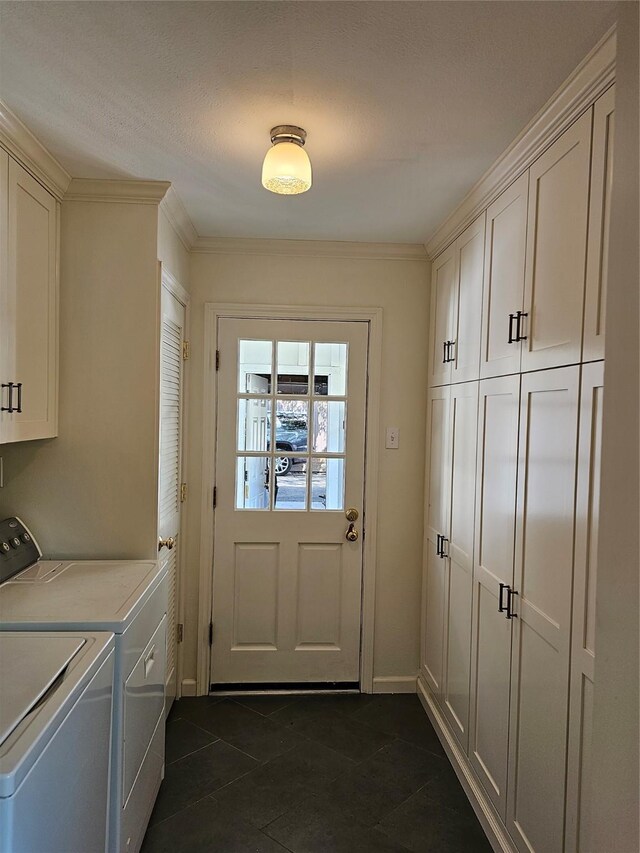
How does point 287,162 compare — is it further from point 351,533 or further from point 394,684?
point 394,684

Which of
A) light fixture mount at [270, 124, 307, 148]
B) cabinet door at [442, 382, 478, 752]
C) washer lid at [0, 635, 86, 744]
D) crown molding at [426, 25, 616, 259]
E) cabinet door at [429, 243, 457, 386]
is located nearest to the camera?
washer lid at [0, 635, 86, 744]

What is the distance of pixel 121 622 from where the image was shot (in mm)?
1513

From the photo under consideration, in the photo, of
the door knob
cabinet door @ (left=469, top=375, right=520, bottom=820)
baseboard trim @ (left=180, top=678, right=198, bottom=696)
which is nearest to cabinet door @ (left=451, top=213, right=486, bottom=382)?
cabinet door @ (left=469, top=375, right=520, bottom=820)

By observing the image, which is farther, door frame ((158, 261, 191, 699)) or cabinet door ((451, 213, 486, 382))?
door frame ((158, 261, 191, 699))

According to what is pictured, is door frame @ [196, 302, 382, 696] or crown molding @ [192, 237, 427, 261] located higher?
crown molding @ [192, 237, 427, 261]

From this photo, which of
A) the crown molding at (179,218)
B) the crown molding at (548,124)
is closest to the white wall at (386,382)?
the crown molding at (179,218)

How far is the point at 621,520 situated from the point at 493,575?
1189mm

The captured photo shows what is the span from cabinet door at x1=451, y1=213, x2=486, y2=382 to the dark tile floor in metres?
1.68

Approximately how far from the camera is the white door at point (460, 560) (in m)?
2.12

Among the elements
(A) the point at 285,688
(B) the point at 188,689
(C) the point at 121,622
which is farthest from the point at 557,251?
(B) the point at 188,689

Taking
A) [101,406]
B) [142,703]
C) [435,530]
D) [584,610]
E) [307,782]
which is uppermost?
[101,406]

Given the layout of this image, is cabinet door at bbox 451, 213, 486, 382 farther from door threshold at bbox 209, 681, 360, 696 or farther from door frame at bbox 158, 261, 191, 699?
door threshold at bbox 209, 681, 360, 696

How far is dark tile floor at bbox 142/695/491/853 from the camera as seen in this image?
1855 millimetres

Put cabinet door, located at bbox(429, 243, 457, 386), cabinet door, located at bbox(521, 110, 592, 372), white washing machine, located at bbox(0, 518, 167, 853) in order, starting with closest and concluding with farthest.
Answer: cabinet door, located at bbox(521, 110, 592, 372)
white washing machine, located at bbox(0, 518, 167, 853)
cabinet door, located at bbox(429, 243, 457, 386)
